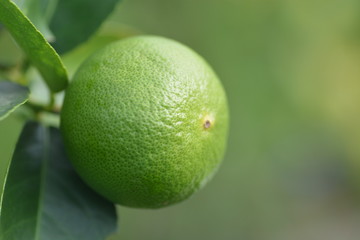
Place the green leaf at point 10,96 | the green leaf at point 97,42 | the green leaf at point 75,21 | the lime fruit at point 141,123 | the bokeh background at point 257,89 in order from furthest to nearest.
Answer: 1. the bokeh background at point 257,89
2. the green leaf at point 97,42
3. the green leaf at point 75,21
4. the lime fruit at point 141,123
5. the green leaf at point 10,96

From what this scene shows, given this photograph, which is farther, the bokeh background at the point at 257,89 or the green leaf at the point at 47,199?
the bokeh background at the point at 257,89

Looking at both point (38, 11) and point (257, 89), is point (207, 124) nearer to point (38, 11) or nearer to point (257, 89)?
point (38, 11)

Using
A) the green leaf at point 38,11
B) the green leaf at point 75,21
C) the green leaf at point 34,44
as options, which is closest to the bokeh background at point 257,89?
the green leaf at point 75,21

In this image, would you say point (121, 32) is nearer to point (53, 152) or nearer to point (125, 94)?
point (53, 152)

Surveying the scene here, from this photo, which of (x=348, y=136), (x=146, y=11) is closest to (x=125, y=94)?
(x=146, y=11)

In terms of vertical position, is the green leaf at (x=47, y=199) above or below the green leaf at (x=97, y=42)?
below

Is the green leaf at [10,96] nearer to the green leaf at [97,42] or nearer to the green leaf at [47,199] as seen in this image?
the green leaf at [47,199]

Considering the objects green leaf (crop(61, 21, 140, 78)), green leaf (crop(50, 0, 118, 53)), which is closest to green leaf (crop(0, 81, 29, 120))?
green leaf (crop(50, 0, 118, 53))
